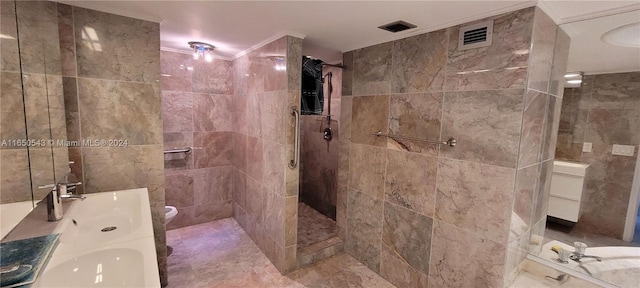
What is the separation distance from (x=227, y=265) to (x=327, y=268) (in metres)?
0.97

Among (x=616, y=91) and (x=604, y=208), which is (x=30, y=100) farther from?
(x=604, y=208)

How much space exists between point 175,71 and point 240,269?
232 centimetres

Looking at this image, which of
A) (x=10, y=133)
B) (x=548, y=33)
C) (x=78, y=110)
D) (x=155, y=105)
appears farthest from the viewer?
(x=155, y=105)

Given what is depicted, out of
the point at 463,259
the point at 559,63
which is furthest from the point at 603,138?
the point at 463,259

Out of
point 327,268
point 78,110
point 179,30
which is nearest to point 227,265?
point 327,268

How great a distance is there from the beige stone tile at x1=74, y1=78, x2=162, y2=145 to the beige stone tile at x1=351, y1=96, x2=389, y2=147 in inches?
66.6

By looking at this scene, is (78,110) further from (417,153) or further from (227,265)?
(417,153)

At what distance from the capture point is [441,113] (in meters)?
1.91

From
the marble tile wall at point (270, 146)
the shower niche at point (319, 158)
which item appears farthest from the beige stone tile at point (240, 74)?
the shower niche at point (319, 158)

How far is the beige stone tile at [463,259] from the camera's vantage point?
1.68m

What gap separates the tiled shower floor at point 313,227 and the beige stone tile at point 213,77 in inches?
77.9

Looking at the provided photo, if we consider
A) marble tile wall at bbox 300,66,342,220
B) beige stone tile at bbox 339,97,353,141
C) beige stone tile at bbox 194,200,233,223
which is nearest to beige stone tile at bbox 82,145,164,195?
beige stone tile at bbox 194,200,233,223

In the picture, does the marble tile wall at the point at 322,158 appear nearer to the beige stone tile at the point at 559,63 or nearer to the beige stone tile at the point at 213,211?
the beige stone tile at the point at 213,211

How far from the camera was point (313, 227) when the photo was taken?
3.40 meters
